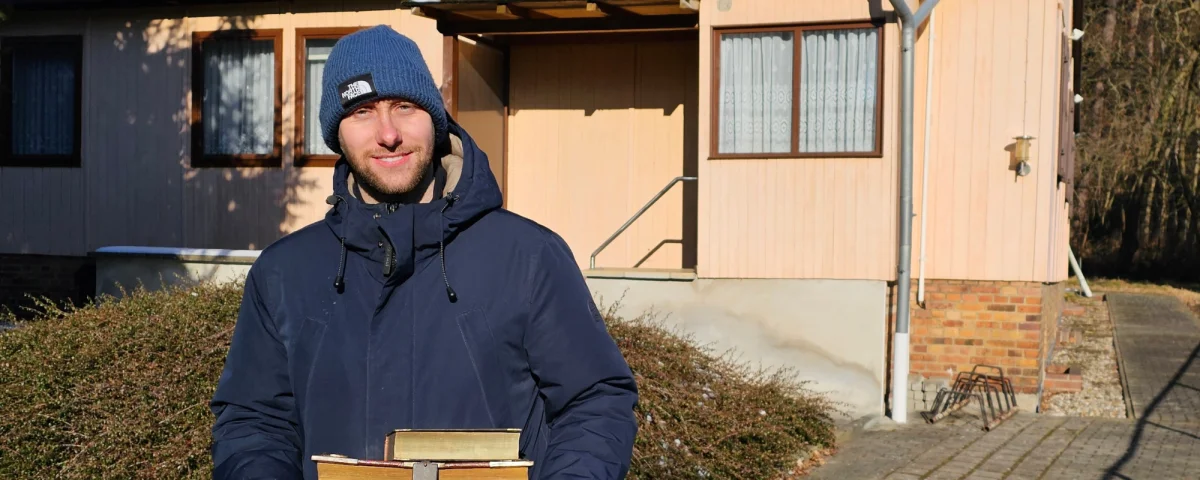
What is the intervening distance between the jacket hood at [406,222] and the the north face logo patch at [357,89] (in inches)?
6.7

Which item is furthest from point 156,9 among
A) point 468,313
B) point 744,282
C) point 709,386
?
point 468,313

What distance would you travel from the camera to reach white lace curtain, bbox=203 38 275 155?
13.1 m

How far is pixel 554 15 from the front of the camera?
37.8 ft

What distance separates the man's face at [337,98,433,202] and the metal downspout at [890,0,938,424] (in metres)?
8.55

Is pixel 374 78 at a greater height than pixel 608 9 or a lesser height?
lesser

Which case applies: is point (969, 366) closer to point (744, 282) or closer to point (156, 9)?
point (744, 282)

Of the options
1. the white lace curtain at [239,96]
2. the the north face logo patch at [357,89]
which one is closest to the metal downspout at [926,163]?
the white lace curtain at [239,96]

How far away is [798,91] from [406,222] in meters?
9.05

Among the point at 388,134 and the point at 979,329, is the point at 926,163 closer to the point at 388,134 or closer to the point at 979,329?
the point at 979,329

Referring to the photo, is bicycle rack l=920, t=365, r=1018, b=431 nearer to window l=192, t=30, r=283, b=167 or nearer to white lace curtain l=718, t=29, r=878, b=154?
white lace curtain l=718, t=29, r=878, b=154

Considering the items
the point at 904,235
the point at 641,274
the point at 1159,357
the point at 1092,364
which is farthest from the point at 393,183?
the point at 1159,357

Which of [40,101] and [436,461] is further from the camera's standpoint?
[40,101]

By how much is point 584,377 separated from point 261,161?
448 inches

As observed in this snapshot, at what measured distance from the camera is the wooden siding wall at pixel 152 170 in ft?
42.5
